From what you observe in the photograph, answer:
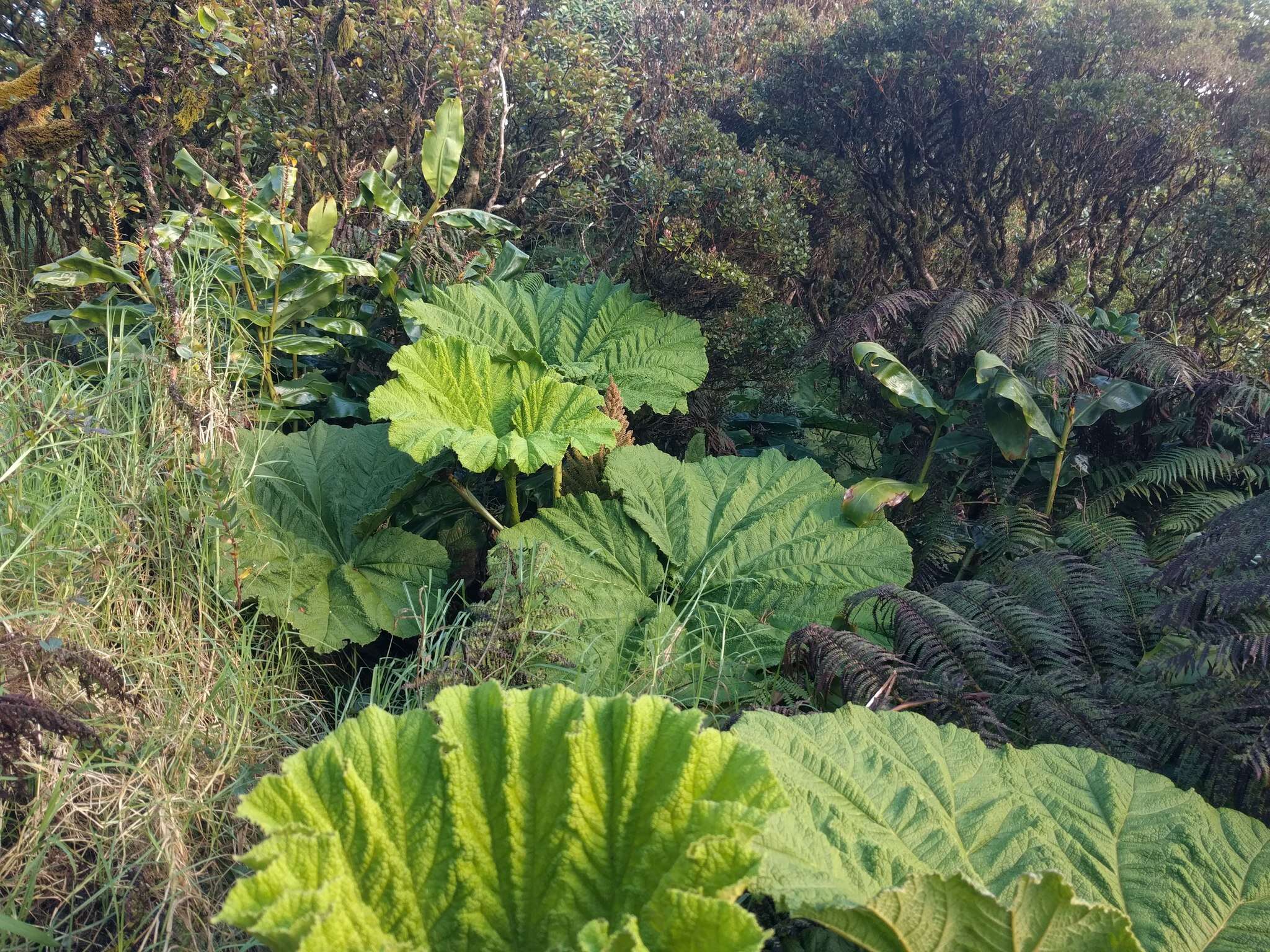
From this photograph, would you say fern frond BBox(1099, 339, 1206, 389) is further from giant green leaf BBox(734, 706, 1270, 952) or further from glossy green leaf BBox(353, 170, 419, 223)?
glossy green leaf BBox(353, 170, 419, 223)

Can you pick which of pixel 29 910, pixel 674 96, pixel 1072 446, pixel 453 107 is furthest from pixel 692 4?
pixel 29 910

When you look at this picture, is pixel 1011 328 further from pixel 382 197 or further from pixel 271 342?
pixel 271 342

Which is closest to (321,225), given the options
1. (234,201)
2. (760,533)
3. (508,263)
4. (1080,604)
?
(234,201)

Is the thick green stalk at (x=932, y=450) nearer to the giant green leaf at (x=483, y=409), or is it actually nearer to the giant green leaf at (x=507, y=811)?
the giant green leaf at (x=483, y=409)

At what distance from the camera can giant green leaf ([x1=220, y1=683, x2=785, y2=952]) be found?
1.28 metres

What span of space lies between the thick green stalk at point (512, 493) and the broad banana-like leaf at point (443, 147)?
5.03 ft

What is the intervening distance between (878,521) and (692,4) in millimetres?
5927

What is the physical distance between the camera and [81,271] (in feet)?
11.6

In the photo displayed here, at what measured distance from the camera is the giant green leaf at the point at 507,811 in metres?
1.28

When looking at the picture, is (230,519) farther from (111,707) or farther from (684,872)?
(684,872)

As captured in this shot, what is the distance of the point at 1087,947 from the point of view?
1.19m

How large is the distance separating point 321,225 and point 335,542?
4.29ft

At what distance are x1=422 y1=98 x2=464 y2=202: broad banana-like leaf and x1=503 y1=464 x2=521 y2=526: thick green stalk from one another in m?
1.53

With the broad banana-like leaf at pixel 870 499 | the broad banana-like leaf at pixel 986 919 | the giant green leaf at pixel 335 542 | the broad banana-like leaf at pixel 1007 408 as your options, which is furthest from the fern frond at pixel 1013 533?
the broad banana-like leaf at pixel 986 919
